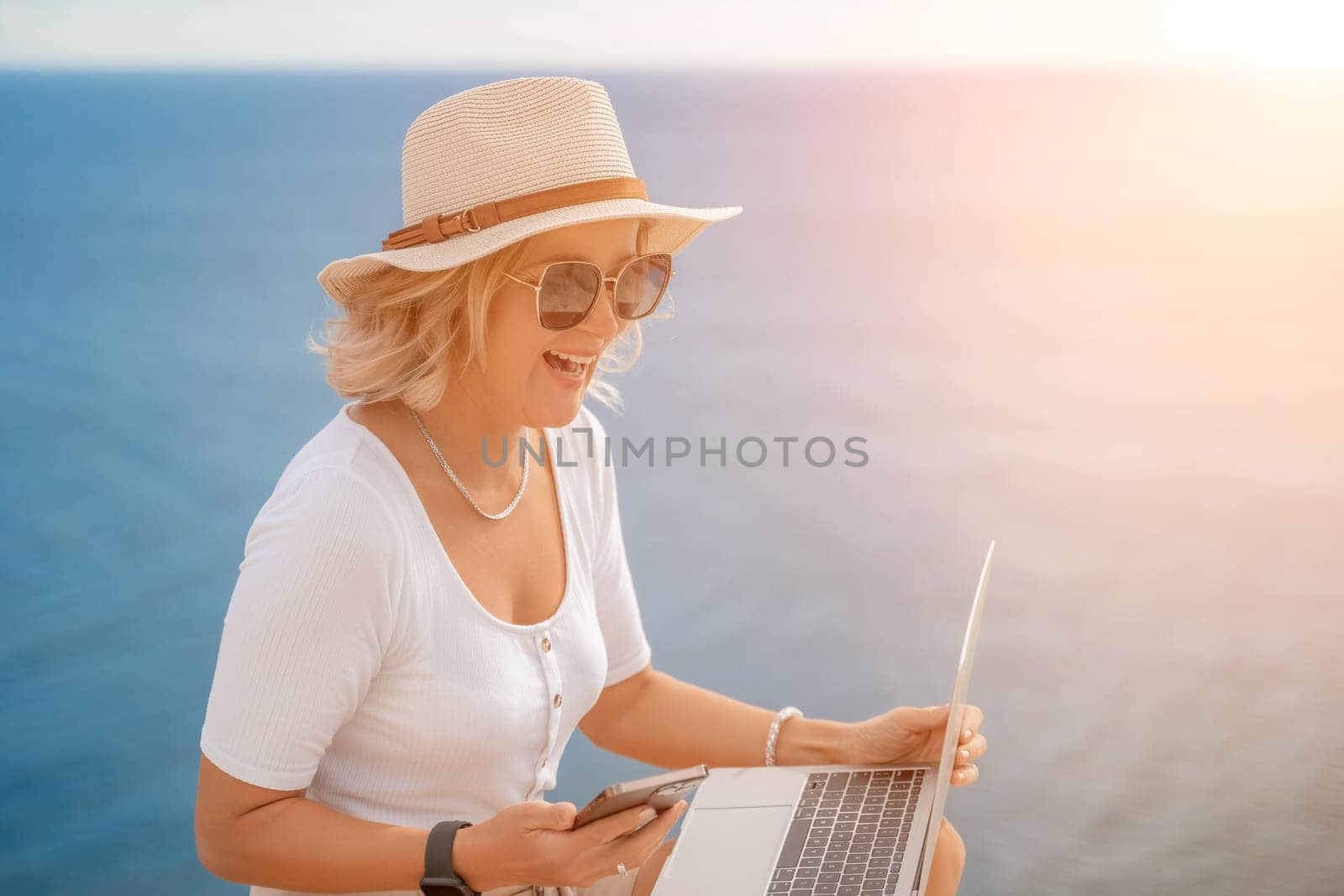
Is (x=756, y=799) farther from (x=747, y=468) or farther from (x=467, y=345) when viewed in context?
(x=747, y=468)

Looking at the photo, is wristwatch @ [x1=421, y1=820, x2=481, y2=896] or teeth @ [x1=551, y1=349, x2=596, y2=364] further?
teeth @ [x1=551, y1=349, x2=596, y2=364]

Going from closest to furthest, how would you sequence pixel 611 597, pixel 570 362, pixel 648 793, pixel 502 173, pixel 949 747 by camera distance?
pixel 648 793
pixel 949 747
pixel 502 173
pixel 570 362
pixel 611 597

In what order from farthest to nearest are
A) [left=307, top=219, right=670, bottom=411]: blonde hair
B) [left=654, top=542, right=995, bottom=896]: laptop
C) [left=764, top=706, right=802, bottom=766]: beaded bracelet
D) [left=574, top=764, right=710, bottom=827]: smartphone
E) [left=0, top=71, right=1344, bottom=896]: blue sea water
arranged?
1. [left=0, top=71, right=1344, bottom=896]: blue sea water
2. [left=764, top=706, right=802, bottom=766]: beaded bracelet
3. [left=307, top=219, right=670, bottom=411]: blonde hair
4. [left=654, top=542, right=995, bottom=896]: laptop
5. [left=574, top=764, right=710, bottom=827]: smartphone

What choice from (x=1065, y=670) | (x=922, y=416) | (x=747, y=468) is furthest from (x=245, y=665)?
(x=922, y=416)

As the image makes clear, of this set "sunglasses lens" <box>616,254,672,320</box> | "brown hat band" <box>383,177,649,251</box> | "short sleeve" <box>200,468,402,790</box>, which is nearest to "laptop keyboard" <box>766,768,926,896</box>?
"short sleeve" <box>200,468,402,790</box>

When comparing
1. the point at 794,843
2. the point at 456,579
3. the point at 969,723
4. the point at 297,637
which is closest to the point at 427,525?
the point at 456,579

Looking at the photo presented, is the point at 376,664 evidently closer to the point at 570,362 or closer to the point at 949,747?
the point at 570,362

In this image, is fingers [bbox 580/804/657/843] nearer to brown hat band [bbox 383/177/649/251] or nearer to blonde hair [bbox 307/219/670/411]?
blonde hair [bbox 307/219/670/411]

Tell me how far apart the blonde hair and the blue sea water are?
141 cm

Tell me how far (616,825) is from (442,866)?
6.9 inches

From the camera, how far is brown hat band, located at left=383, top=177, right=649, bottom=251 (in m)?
1.27

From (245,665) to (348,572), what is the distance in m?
0.12

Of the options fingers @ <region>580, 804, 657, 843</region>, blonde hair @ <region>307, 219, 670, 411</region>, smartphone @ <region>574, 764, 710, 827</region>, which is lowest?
fingers @ <region>580, 804, 657, 843</region>

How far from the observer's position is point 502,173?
1290mm
